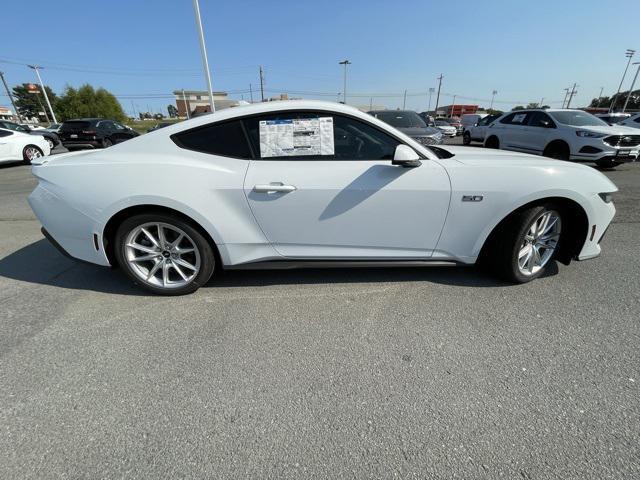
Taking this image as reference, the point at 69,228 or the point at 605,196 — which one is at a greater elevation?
the point at 605,196

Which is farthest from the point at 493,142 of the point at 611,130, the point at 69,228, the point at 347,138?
the point at 69,228

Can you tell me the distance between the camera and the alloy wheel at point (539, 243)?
2.67 meters

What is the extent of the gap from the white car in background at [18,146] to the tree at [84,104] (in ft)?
179

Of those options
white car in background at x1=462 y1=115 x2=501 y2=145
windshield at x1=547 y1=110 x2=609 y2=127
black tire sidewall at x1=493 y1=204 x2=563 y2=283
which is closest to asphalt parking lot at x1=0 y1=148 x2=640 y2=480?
black tire sidewall at x1=493 y1=204 x2=563 y2=283

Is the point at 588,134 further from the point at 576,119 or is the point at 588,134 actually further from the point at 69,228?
the point at 69,228

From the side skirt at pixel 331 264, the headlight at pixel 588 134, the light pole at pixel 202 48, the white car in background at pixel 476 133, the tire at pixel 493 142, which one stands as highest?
the light pole at pixel 202 48

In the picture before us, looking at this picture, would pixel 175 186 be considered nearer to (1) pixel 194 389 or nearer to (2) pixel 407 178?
(1) pixel 194 389

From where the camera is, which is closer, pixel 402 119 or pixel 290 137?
pixel 290 137

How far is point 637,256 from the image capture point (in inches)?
132

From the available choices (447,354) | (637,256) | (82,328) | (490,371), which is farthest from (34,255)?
(637,256)

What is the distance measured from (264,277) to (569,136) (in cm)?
889

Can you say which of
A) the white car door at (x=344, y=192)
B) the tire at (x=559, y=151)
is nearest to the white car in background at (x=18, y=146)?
the white car door at (x=344, y=192)

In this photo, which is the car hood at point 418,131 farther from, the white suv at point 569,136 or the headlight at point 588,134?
the headlight at point 588,134

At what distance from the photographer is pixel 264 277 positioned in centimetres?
299
